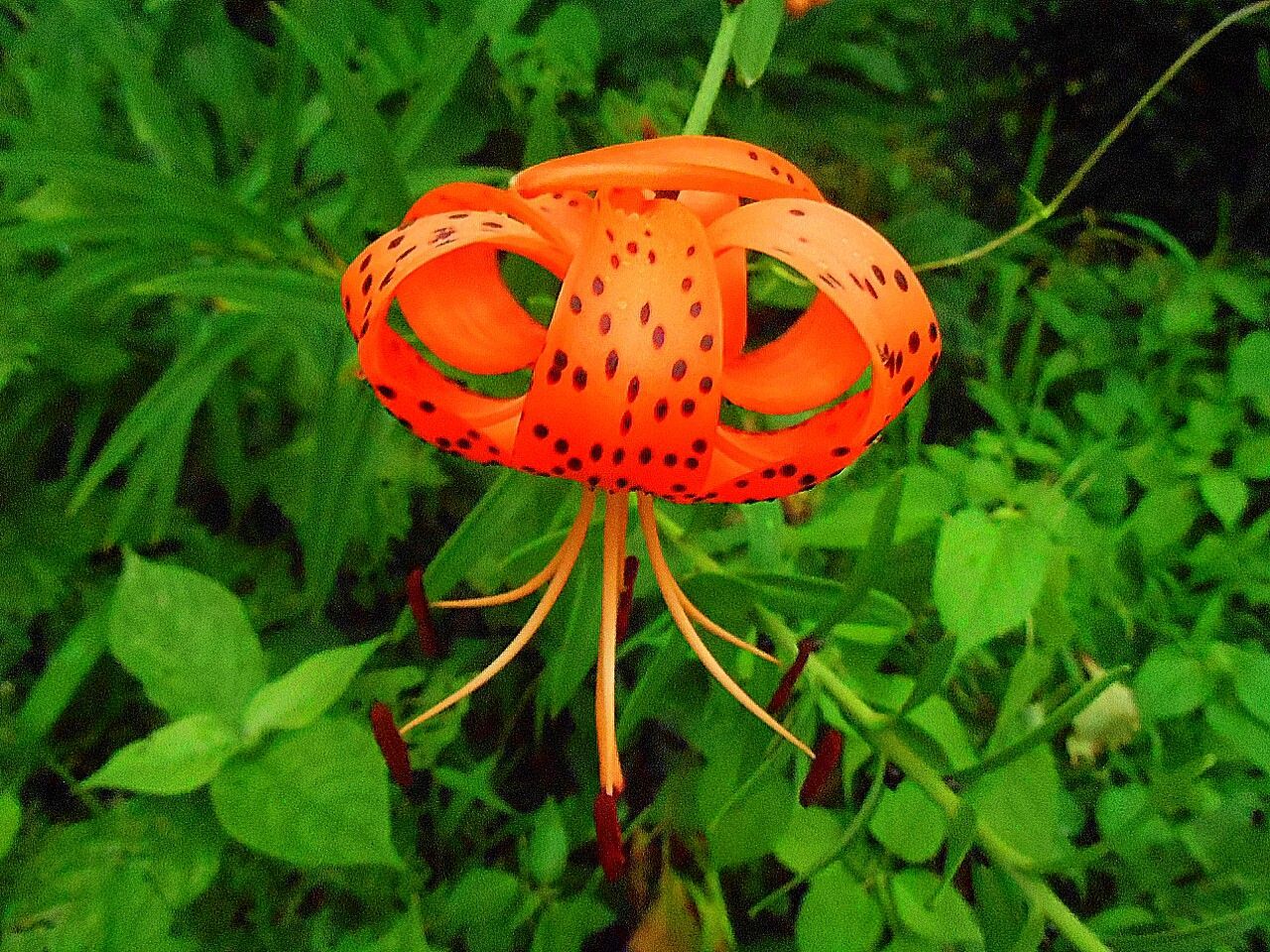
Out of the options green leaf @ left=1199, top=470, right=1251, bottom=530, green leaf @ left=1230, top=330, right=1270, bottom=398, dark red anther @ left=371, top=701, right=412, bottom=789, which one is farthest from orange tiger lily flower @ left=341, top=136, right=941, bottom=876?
green leaf @ left=1230, top=330, right=1270, bottom=398

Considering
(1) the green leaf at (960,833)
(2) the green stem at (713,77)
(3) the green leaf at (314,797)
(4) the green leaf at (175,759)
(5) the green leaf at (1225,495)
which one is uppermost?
(2) the green stem at (713,77)

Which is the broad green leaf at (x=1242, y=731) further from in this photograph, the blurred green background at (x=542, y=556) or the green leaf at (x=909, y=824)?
the green leaf at (x=909, y=824)

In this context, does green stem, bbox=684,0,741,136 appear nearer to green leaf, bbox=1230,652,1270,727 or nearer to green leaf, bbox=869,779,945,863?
green leaf, bbox=869,779,945,863

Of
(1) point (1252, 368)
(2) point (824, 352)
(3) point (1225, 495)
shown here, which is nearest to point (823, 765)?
(2) point (824, 352)

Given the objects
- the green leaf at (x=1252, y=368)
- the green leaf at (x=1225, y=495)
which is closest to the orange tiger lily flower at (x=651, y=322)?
the green leaf at (x=1225, y=495)

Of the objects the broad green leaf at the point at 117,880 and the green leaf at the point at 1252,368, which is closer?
the broad green leaf at the point at 117,880

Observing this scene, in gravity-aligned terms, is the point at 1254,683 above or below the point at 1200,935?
below

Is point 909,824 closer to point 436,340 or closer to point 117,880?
point 436,340

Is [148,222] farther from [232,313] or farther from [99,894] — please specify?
[99,894]
